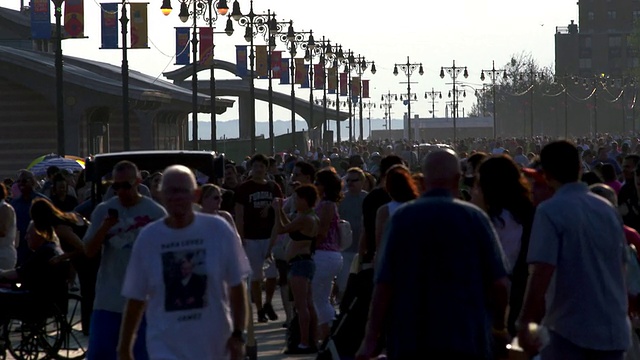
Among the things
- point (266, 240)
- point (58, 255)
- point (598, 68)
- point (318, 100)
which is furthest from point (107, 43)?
point (598, 68)

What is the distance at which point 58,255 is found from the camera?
579 inches

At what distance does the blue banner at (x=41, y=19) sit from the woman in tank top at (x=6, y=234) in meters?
24.3

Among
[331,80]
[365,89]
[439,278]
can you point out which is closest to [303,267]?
[439,278]

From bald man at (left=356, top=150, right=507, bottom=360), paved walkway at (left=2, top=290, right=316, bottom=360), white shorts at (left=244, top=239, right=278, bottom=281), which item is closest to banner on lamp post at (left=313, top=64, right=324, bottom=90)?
paved walkway at (left=2, top=290, right=316, bottom=360)

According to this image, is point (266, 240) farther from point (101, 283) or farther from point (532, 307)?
point (532, 307)

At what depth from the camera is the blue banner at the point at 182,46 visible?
5075 centimetres

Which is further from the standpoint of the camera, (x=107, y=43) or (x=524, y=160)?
(x=107, y=43)

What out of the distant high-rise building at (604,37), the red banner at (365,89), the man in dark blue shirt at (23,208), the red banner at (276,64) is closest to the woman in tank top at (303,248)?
the man in dark blue shirt at (23,208)

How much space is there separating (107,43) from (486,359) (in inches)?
1473

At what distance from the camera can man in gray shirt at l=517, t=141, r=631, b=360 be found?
8023mm

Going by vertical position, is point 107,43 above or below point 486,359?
above

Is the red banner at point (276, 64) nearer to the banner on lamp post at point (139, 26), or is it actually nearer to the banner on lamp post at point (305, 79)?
the banner on lamp post at point (305, 79)

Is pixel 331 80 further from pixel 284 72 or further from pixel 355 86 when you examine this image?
pixel 355 86

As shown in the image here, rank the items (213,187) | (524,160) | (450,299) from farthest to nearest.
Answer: (524,160) → (213,187) → (450,299)
